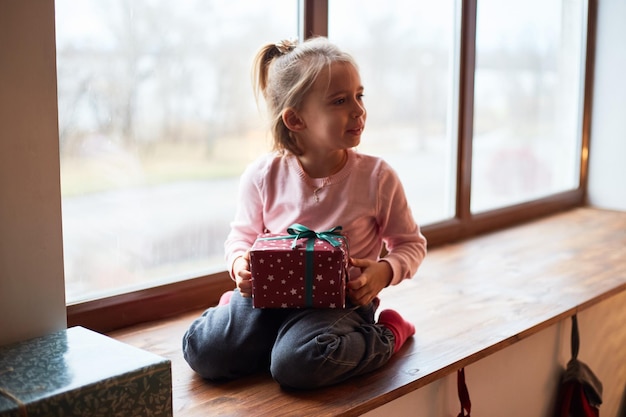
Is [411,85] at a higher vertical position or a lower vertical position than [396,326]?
higher

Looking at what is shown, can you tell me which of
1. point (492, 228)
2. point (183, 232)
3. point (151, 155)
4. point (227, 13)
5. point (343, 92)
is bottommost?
point (492, 228)

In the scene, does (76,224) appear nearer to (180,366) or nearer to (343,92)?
(180,366)

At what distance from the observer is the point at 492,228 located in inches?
110

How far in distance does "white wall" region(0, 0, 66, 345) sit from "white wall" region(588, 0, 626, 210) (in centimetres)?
237

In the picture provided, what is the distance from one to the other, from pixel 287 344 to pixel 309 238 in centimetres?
19

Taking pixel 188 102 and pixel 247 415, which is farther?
pixel 188 102

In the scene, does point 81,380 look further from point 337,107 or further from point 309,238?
point 337,107

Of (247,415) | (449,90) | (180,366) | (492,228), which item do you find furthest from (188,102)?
(492,228)

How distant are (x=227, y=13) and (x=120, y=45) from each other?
1.00ft

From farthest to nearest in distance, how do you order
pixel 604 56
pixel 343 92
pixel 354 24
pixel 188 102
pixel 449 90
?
pixel 604 56 < pixel 449 90 < pixel 354 24 < pixel 188 102 < pixel 343 92

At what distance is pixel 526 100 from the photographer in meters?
2.93

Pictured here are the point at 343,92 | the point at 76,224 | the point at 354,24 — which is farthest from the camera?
the point at 354,24

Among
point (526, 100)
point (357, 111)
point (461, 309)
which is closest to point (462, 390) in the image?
point (461, 309)

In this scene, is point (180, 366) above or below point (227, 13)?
below
